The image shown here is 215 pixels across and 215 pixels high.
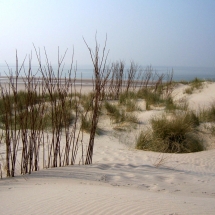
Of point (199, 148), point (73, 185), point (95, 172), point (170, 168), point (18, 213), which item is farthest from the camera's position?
point (199, 148)

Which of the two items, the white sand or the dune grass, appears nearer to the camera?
the white sand

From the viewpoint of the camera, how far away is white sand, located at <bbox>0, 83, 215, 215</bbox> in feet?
7.58

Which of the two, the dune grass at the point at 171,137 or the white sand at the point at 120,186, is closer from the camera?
the white sand at the point at 120,186

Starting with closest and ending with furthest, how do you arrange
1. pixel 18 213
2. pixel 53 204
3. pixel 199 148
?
pixel 18 213
pixel 53 204
pixel 199 148

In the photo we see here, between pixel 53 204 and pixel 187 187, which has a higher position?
pixel 53 204

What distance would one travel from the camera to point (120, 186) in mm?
3203

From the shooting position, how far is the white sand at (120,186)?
231 cm

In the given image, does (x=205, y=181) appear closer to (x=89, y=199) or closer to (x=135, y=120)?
(x=89, y=199)

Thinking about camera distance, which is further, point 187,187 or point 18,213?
point 187,187

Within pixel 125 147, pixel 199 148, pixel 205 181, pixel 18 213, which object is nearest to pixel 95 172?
pixel 205 181

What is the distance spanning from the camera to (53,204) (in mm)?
2369

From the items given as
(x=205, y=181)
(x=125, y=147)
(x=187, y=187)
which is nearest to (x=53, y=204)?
(x=187, y=187)

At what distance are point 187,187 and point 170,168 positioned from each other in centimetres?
75

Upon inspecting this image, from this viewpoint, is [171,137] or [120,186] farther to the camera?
[171,137]
